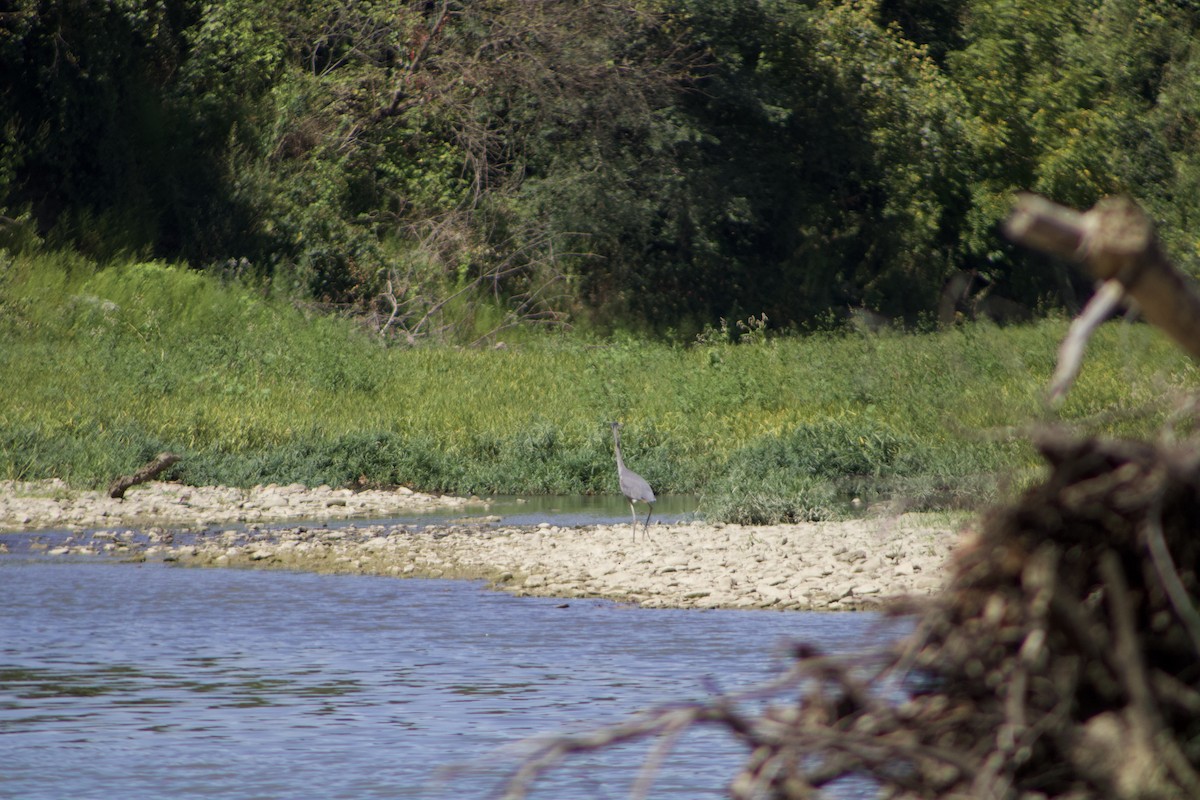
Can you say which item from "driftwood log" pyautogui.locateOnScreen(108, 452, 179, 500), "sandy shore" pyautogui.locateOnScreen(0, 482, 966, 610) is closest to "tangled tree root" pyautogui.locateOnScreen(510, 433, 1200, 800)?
"sandy shore" pyautogui.locateOnScreen(0, 482, 966, 610)

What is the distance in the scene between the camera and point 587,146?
1253 inches

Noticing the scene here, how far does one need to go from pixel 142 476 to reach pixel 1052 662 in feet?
54.0

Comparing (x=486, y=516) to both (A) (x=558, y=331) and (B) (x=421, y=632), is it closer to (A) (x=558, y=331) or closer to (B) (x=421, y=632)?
(B) (x=421, y=632)

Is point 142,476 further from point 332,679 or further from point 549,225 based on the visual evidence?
point 549,225

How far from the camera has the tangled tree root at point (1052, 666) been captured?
8.27 feet

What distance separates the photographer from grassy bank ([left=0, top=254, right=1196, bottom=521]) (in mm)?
17781

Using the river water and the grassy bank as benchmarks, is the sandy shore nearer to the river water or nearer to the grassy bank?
the river water

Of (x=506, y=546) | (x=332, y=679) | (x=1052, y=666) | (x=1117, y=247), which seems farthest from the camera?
(x=506, y=546)

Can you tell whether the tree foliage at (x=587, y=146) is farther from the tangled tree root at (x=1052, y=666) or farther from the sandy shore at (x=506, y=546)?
the tangled tree root at (x=1052, y=666)

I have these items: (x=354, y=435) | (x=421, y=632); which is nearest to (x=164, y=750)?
(x=421, y=632)

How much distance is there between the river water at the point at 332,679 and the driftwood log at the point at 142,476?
3.79 meters

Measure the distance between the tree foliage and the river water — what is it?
1493 centimetres

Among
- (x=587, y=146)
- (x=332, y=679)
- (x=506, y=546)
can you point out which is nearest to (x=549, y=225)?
(x=587, y=146)

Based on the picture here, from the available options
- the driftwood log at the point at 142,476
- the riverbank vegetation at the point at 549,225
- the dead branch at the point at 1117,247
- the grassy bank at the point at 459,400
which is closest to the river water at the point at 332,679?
the driftwood log at the point at 142,476
